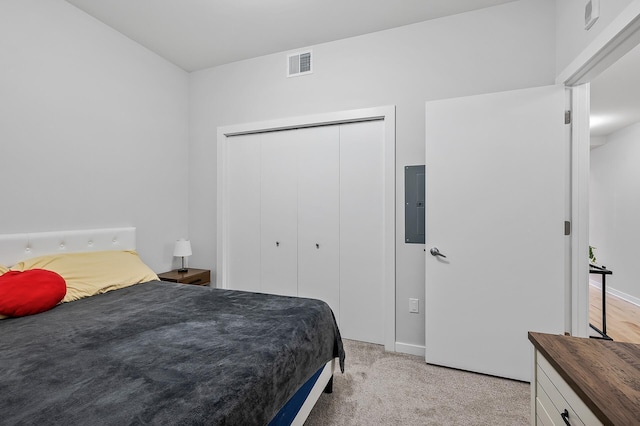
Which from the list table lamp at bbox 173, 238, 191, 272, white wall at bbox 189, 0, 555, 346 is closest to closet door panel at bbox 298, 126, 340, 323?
white wall at bbox 189, 0, 555, 346

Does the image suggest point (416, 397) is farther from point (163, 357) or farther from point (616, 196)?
point (616, 196)

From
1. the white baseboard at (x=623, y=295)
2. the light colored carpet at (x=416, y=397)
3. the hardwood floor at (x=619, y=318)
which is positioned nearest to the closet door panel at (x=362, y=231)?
the light colored carpet at (x=416, y=397)

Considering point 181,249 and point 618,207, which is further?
point 618,207

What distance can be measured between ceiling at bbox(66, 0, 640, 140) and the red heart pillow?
86.7 inches

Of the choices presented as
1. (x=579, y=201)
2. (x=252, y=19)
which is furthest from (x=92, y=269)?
(x=579, y=201)

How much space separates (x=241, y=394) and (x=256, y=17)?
284 cm

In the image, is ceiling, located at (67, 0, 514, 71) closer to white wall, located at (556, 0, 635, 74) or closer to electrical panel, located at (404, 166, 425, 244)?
white wall, located at (556, 0, 635, 74)

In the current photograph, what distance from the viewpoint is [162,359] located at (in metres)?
1.19

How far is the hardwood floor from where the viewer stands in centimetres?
304

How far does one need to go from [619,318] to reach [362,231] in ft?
11.6

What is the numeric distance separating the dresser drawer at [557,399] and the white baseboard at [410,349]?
146 cm

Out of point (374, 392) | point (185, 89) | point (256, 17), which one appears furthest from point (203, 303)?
point (185, 89)

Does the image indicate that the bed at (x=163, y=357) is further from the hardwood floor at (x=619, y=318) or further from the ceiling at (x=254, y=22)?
the hardwood floor at (x=619, y=318)

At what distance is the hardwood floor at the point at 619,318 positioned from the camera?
3.04 metres
